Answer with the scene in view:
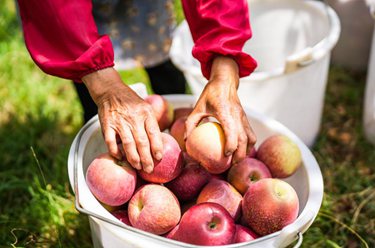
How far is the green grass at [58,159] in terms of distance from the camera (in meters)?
1.65

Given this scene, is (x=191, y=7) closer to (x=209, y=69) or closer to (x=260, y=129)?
(x=209, y=69)

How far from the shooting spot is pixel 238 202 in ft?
4.25

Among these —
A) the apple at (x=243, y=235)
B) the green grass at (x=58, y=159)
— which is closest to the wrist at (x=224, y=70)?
the apple at (x=243, y=235)

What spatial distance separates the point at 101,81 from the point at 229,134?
343mm

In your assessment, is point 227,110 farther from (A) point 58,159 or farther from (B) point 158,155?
(A) point 58,159

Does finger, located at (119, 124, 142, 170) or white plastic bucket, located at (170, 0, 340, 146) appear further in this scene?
white plastic bucket, located at (170, 0, 340, 146)

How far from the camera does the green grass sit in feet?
5.41

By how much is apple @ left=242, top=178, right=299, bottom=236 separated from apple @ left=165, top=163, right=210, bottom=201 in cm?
15

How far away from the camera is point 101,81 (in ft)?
4.09

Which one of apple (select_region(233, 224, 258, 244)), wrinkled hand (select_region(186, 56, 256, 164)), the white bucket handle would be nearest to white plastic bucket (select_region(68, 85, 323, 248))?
the white bucket handle

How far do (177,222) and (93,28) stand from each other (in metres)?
0.53

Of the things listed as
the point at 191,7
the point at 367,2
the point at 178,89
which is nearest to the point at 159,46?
the point at 178,89

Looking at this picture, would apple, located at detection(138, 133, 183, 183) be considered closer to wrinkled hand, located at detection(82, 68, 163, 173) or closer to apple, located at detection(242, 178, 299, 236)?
wrinkled hand, located at detection(82, 68, 163, 173)

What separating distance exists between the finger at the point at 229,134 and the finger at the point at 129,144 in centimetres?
21
